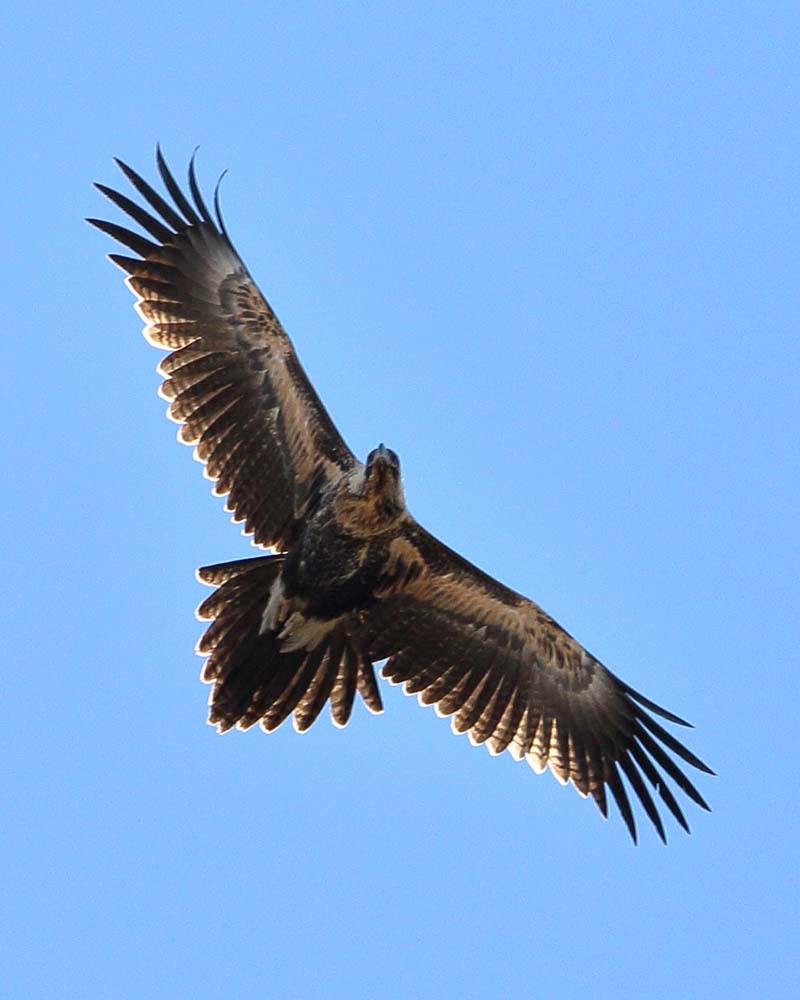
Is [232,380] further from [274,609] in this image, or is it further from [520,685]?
[520,685]

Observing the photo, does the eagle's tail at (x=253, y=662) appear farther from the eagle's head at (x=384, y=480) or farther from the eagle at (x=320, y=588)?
the eagle's head at (x=384, y=480)

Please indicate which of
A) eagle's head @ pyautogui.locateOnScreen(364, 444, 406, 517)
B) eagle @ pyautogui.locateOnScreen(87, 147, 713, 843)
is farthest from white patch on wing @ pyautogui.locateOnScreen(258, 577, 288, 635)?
eagle's head @ pyautogui.locateOnScreen(364, 444, 406, 517)

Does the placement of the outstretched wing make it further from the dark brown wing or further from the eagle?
the dark brown wing

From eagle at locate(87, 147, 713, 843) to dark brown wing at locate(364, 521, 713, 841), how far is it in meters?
0.01

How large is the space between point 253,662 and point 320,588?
26.2 inches

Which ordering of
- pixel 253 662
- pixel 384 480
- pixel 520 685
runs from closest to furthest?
pixel 384 480 < pixel 253 662 < pixel 520 685

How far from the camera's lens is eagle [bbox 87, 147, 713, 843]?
11891 mm

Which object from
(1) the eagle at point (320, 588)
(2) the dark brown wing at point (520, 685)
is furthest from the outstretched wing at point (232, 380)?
(2) the dark brown wing at point (520, 685)

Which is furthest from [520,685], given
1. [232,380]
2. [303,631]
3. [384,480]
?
[232,380]

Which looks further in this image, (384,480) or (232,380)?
(232,380)

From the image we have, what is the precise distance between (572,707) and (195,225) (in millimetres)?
A: 4272

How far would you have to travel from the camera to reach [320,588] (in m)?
11.9

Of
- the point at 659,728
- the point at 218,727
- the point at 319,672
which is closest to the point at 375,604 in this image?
the point at 319,672

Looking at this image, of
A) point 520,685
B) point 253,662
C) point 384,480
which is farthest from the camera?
point 520,685
